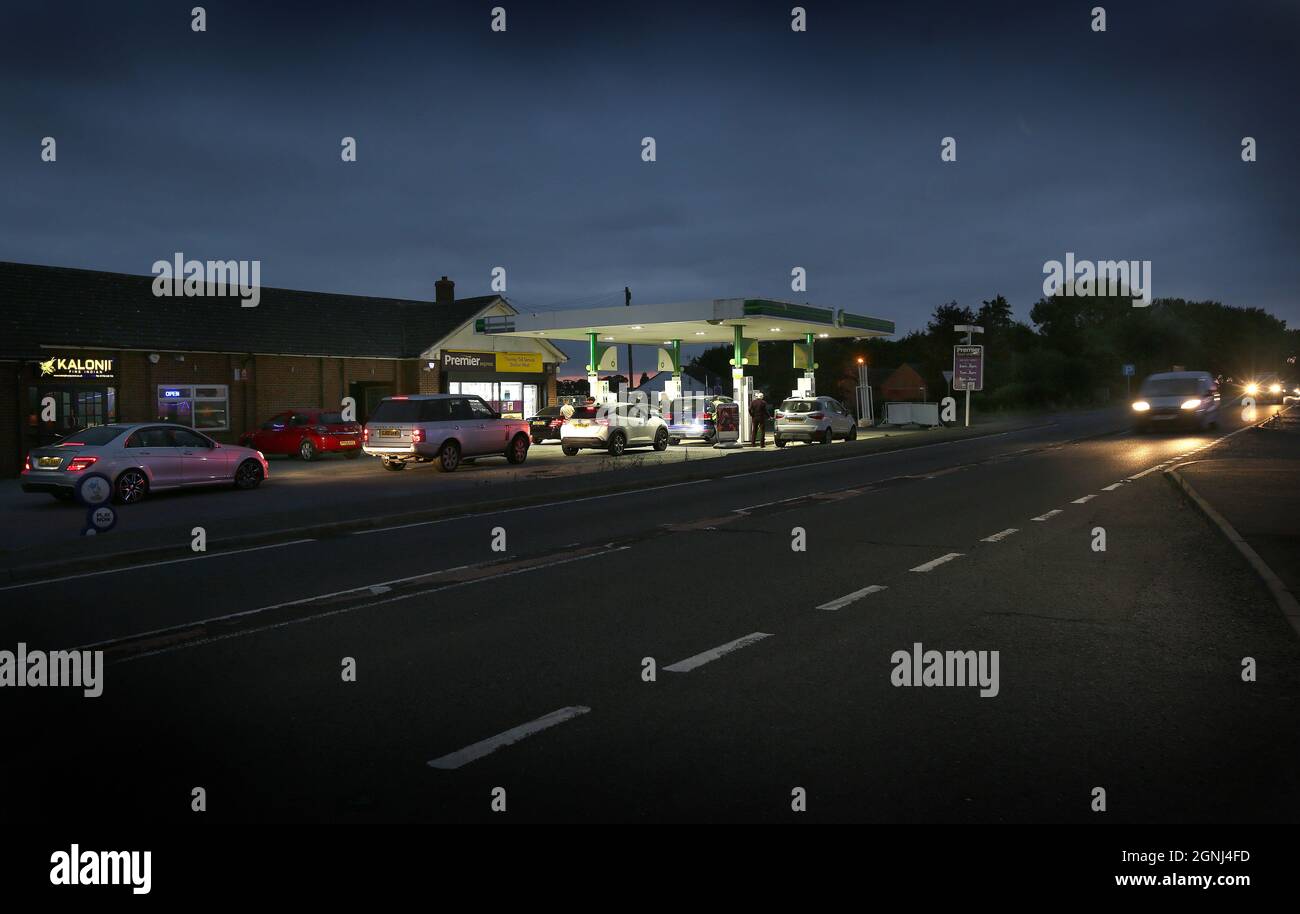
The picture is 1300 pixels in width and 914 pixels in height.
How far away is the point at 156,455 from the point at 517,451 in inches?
409

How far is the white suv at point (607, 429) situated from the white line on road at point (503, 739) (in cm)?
2614

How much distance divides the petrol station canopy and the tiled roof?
139 inches

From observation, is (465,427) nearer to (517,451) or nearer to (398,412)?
(398,412)

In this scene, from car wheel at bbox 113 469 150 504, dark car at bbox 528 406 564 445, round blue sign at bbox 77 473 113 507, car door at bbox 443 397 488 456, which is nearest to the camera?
round blue sign at bbox 77 473 113 507

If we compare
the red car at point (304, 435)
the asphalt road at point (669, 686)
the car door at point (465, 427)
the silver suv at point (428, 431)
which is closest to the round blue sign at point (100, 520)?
the asphalt road at point (669, 686)

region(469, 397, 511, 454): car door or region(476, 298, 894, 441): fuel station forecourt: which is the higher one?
region(476, 298, 894, 441): fuel station forecourt

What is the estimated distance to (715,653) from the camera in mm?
7082


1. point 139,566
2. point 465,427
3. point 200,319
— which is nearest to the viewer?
point 139,566

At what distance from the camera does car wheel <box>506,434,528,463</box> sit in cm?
2812

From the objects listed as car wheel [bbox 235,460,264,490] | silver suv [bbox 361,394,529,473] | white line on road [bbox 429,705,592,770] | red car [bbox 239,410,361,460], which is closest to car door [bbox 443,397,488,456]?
silver suv [bbox 361,394,529,473]

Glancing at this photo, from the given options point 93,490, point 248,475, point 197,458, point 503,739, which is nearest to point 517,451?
point 248,475

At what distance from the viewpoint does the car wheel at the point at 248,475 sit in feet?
72.1

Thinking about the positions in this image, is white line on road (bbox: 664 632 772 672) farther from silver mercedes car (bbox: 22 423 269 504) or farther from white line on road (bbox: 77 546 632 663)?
silver mercedes car (bbox: 22 423 269 504)
